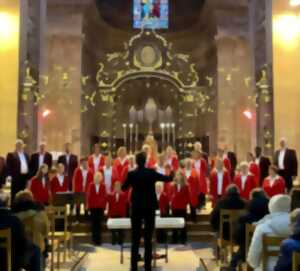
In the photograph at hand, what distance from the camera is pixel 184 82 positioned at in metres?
23.0

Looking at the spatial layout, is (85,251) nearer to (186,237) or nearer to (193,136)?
(186,237)

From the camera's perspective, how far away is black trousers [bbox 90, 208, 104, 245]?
11.0m

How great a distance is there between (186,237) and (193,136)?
11.8 meters

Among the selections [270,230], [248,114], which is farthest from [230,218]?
[248,114]

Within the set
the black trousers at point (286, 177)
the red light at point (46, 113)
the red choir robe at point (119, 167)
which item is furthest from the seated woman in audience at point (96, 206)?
the red light at point (46, 113)

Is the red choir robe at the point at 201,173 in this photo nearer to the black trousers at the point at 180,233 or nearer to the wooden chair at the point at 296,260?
the black trousers at the point at 180,233

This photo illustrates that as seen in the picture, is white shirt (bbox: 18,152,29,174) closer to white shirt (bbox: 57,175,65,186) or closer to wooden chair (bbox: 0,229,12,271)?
white shirt (bbox: 57,175,65,186)

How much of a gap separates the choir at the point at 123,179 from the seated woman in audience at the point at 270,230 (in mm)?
4975

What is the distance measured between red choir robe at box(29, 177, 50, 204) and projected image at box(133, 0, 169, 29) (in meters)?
16.4

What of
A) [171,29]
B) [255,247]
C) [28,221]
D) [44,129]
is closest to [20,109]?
[44,129]

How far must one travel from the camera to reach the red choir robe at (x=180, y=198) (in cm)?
1114

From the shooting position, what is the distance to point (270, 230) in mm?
5492

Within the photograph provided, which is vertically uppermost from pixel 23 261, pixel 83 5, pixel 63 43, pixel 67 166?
pixel 83 5

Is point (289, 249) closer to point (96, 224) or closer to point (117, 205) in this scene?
point (117, 205)
